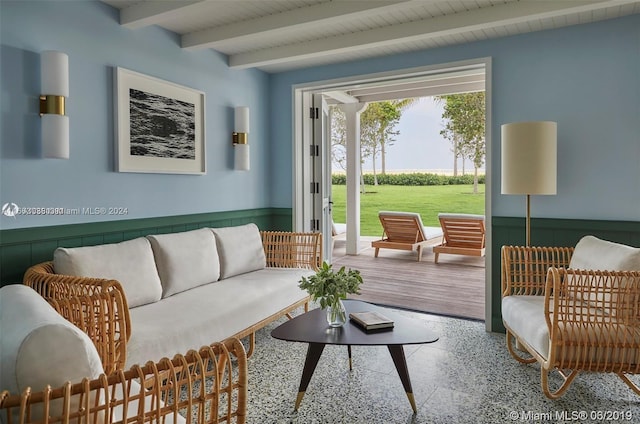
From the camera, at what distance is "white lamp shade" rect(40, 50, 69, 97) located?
2.52 m

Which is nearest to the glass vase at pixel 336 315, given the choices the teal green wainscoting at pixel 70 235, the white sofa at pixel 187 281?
the white sofa at pixel 187 281

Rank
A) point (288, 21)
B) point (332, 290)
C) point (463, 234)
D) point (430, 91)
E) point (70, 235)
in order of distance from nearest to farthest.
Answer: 1. point (332, 290)
2. point (70, 235)
3. point (288, 21)
4. point (430, 91)
5. point (463, 234)

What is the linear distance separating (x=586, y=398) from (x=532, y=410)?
15.1 inches

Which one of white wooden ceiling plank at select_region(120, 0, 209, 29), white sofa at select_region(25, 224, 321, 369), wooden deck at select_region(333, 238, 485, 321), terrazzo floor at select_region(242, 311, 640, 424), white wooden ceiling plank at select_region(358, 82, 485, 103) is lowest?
terrazzo floor at select_region(242, 311, 640, 424)

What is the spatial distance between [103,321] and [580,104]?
3.56 metres

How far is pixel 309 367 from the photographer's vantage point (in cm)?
240

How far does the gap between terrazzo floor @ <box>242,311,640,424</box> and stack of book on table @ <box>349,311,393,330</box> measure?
42 centimetres

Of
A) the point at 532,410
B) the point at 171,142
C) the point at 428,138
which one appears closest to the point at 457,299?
the point at 532,410

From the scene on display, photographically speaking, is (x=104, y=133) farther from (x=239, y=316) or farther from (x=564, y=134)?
(x=564, y=134)

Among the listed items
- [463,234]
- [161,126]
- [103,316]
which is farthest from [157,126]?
[463,234]

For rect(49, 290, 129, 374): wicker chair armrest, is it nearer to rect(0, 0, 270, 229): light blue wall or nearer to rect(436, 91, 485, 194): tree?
rect(0, 0, 270, 229): light blue wall

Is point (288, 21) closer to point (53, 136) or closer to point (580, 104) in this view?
point (53, 136)

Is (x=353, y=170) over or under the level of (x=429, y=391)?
over

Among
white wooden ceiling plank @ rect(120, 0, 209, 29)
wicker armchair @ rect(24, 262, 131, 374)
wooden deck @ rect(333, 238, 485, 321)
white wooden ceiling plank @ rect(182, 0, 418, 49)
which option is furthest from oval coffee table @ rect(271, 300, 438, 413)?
white wooden ceiling plank @ rect(120, 0, 209, 29)
